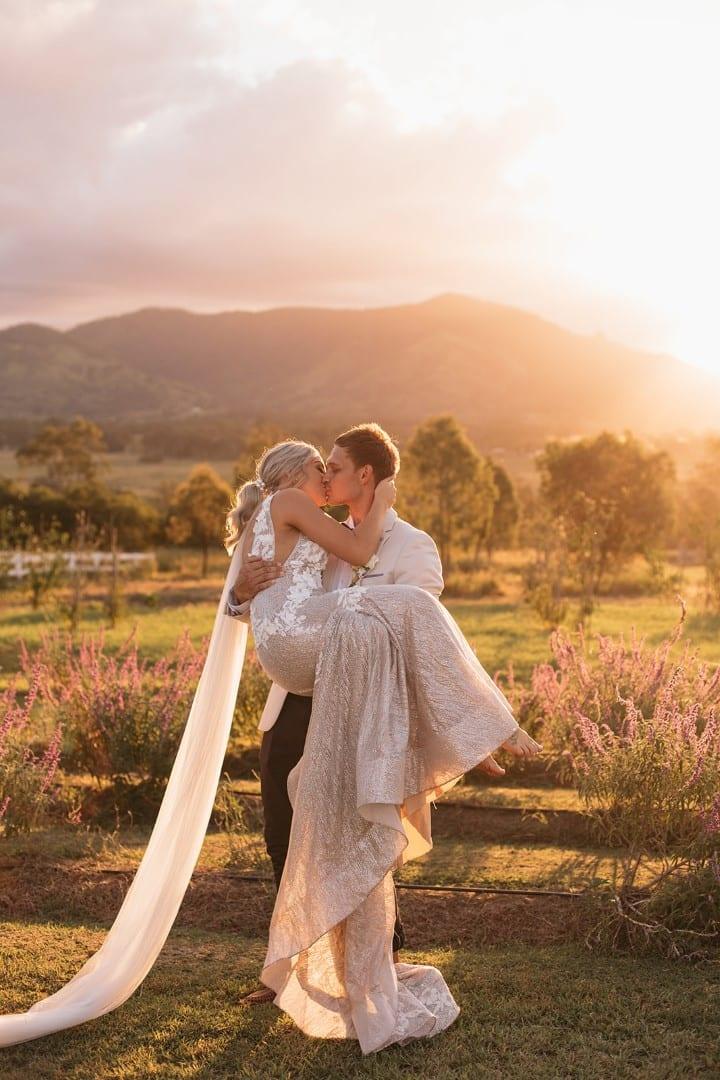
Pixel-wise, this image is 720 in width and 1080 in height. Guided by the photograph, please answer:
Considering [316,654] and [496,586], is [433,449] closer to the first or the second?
[496,586]

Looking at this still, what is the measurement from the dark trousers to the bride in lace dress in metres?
0.22

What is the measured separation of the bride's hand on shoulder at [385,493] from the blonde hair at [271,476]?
0.31 m

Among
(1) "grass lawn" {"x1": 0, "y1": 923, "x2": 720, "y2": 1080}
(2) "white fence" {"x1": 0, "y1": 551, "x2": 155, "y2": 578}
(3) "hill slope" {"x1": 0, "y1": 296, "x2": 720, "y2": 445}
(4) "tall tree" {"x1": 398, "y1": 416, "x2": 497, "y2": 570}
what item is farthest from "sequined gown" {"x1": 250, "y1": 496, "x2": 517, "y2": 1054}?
(3) "hill slope" {"x1": 0, "y1": 296, "x2": 720, "y2": 445}

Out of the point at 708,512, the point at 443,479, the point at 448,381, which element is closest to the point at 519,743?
Answer: the point at 443,479

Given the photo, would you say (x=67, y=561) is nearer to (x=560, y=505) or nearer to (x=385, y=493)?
(x=560, y=505)

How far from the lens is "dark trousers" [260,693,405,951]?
4344mm

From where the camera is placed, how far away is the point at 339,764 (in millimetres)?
4020

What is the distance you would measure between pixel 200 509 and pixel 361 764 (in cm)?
2697

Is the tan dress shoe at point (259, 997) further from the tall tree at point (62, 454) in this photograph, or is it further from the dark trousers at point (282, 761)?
the tall tree at point (62, 454)

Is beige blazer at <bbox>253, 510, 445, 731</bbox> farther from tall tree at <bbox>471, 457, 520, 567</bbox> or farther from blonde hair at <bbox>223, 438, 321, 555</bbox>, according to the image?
tall tree at <bbox>471, 457, 520, 567</bbox>

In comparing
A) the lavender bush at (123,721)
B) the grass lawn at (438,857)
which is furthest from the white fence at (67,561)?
the grass lawn at (438,857)

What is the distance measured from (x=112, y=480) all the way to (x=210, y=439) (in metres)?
16.9

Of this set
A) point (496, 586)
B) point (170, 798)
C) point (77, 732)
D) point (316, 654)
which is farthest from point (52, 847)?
point (496, 586)

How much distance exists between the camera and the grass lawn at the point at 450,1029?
3.76 m
